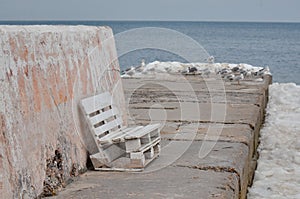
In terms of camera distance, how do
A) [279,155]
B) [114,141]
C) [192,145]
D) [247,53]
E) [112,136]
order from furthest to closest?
[247,53]
[279,155]
[192,145]
[112,136]
[114,141]

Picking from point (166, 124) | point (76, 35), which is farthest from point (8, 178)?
point (166, 124)

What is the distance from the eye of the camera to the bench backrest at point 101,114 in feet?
13.6

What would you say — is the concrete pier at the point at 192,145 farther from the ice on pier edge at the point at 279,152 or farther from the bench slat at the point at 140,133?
the bench slat at the point at 140,133

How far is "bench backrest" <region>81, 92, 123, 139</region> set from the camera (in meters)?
4.14

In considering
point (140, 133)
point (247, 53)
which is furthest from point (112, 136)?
point (247, 53)

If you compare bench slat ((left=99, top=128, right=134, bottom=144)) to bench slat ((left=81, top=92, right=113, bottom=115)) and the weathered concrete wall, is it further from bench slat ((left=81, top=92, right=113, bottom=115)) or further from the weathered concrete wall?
bench slat ((left=81, top=92, right=113, bottom=115))

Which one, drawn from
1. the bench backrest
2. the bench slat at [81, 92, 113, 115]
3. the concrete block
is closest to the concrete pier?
the concrete block

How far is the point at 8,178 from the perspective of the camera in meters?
3.05

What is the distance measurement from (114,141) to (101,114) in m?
0.32

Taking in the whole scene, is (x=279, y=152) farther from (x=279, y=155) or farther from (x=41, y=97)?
(x=41, y=97)

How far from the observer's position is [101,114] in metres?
4.36

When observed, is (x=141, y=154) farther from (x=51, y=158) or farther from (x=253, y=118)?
(x=253, y=118)

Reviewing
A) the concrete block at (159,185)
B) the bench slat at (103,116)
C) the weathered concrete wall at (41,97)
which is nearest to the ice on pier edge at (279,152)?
the concrete block at (159,185)

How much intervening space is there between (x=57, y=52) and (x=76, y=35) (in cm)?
39
